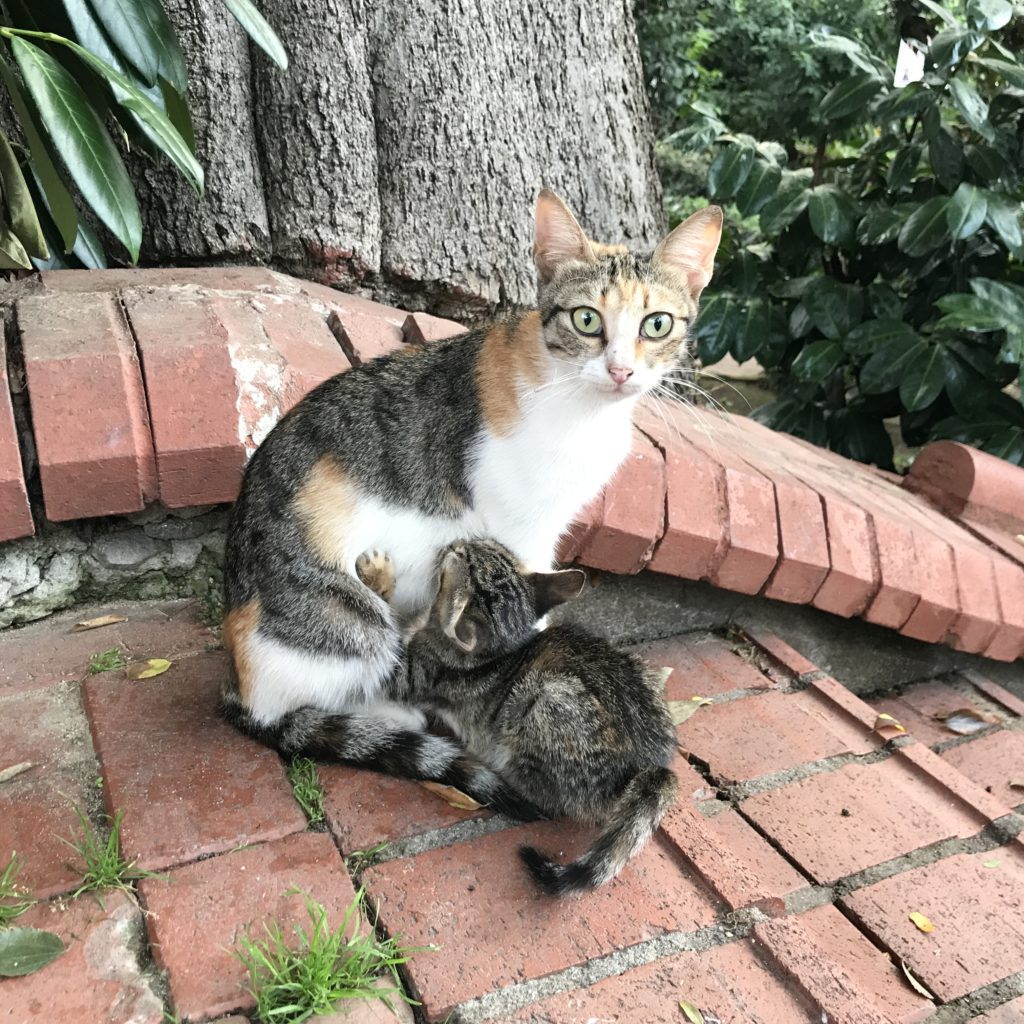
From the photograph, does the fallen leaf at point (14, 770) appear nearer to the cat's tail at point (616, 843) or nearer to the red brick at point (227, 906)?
the red brick at point (227, 906)

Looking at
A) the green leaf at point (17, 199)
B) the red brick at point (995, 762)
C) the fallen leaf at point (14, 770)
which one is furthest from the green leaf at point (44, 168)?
the red brick at point (995, 762)

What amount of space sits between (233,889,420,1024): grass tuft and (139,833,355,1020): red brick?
24mm

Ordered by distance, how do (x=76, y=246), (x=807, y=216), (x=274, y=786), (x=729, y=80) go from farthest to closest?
1. (x=729, y=80)
2. (x=807, y=216)
3. (x=76, y=246)
4. (x=274, y=786)

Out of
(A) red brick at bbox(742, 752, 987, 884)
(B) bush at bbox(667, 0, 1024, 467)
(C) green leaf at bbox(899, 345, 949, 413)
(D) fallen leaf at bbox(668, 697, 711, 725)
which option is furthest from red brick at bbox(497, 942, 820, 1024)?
(C) green leaf at bbox(899, 345, 949, 413)

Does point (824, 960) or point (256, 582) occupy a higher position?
point (256, 582)

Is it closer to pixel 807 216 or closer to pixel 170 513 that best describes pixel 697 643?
pixel 170 513

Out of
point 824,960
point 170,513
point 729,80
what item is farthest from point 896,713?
point 729,80

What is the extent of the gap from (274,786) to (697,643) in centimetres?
132

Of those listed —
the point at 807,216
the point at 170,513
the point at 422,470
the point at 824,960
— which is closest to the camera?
the point at 824,960

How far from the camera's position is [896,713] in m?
2.76

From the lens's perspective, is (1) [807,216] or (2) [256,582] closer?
(2) [256,582]

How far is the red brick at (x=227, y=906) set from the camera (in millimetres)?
1183

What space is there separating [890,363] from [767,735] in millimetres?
2272

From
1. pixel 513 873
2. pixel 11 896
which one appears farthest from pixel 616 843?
pixel 11 896
